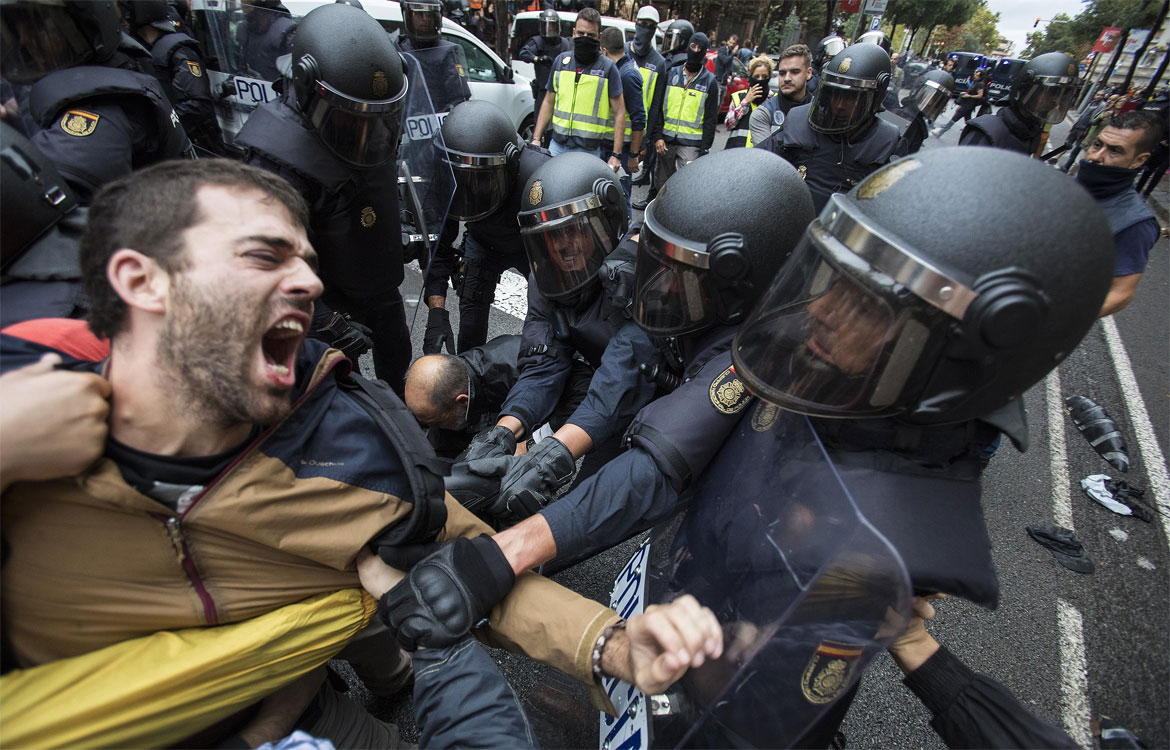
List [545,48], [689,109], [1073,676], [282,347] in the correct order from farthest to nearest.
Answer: [545,48]
[689,109]
[1073,676]
[282,347]

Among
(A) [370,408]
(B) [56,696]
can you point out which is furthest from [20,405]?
(A) [370,408]

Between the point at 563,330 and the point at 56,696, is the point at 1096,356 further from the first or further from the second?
the point at 56,696

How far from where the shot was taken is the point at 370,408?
1.41 meters

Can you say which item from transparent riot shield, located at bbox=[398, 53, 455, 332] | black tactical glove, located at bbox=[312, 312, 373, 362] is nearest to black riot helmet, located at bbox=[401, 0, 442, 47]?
transparent riot shield, located at bbox=[398, 53, 455, 332]

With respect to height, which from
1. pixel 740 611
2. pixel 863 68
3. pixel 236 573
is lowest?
pixel 236 573

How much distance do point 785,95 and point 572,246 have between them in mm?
4275

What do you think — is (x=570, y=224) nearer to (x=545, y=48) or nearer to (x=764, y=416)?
(x=764, y=416)

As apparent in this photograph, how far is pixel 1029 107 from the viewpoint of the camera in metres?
4.36

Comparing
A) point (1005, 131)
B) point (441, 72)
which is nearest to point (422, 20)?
point (441, 72)

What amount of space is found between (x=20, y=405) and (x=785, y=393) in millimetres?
1391

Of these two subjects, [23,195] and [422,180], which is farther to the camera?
[422,180]

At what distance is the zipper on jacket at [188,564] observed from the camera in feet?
3.73

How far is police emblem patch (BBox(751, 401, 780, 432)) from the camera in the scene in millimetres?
1348

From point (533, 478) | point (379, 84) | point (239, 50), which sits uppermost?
point (379, 84)
